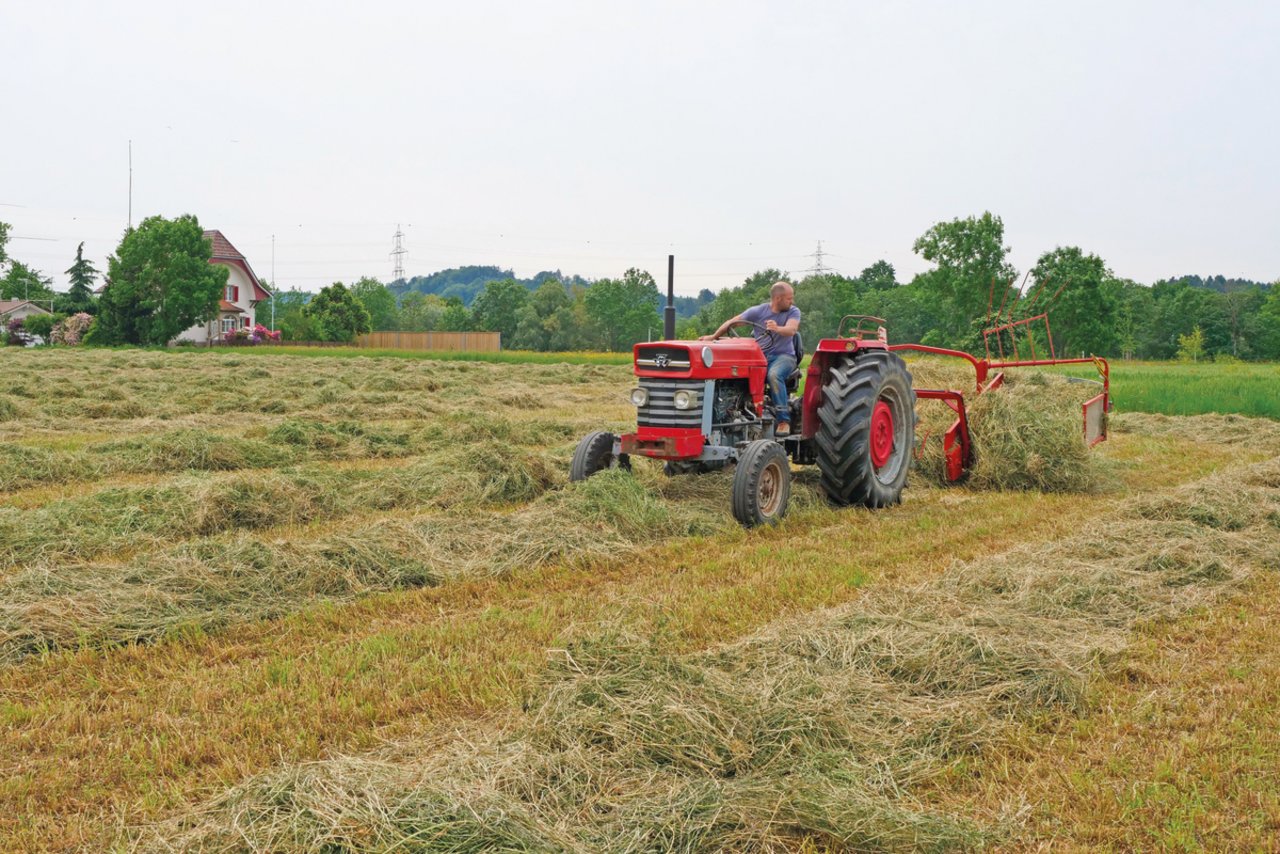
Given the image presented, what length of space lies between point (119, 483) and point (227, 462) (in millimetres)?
1301

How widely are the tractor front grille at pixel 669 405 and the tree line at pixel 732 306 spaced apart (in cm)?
3002

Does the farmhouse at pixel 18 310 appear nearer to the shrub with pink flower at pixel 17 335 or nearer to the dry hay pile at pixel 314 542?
the shrub with pink flower at pixel 17 335

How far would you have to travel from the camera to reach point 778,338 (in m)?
8.70

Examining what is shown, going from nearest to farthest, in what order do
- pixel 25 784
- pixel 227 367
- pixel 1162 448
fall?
1. pixel 25 784
2. pixel 1162 448
3. pixel 227 367

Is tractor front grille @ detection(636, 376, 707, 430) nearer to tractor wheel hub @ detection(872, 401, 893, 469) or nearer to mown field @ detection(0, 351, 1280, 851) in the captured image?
mown field @ detection(0, 351, 1280, 851)

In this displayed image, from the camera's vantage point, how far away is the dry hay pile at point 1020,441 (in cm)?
973

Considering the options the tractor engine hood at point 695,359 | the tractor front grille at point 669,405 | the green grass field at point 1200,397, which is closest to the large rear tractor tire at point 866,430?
the tractor engine hood at point 695,359

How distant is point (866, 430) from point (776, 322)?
1219 millimetres

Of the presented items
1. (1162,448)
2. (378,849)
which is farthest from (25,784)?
(1162,448)

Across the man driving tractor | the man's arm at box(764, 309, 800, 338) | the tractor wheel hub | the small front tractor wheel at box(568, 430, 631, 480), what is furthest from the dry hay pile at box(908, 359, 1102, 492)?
the small front tractor wheel at box(568, 430, 631, 480)

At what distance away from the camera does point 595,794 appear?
128 inches

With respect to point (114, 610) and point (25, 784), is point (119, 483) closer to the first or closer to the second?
point (114, 610)

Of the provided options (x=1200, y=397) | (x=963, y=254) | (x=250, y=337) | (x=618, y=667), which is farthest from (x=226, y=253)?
(x=618, y=667)

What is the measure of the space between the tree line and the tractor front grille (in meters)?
30.0
